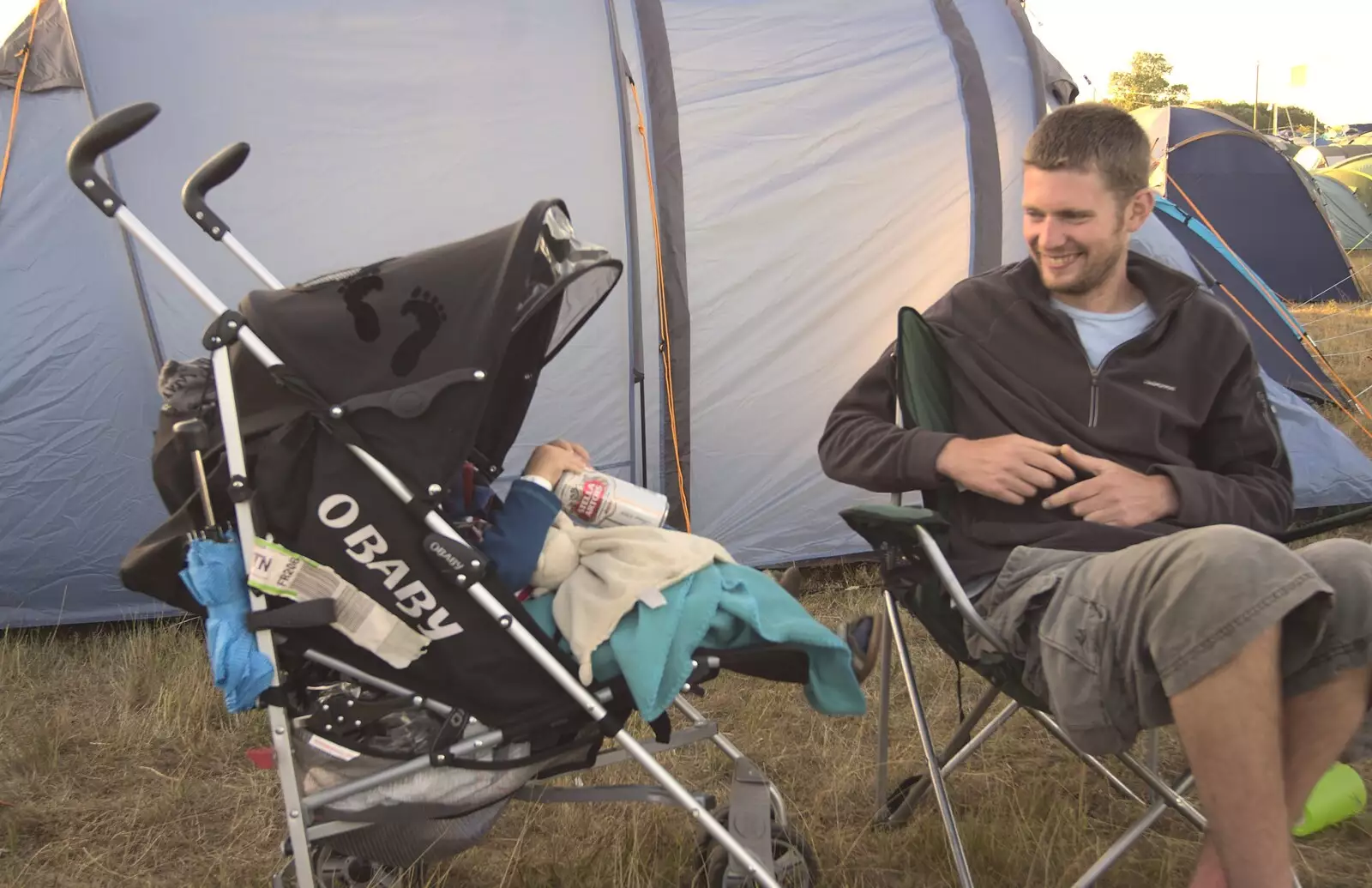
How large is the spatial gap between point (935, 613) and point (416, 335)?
1069 mm

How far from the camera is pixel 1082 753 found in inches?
73.5

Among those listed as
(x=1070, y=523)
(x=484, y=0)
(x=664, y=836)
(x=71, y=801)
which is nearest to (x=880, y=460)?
(x=1070, y=523)

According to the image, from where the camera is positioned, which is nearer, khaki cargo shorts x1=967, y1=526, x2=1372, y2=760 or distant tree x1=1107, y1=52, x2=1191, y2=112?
khaki cargo shorts x1=967, y1=526, x2=1372, y2=760

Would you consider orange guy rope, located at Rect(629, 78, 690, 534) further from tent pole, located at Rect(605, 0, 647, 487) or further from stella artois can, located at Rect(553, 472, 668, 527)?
stella artois can, located at Rect(553, 472, 668, 527)

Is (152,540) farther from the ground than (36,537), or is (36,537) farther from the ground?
(152,540)

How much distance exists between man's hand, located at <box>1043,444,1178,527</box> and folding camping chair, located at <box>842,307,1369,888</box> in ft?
0.77

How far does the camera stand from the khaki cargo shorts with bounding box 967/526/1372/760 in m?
1.57

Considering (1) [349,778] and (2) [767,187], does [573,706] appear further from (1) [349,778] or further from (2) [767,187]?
(2) [767,187]

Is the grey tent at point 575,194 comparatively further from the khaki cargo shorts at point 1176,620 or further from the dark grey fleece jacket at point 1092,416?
the khaki cargo shorts at point 1176,620

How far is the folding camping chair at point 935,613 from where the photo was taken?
1.93 meters

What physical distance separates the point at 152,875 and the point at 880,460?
172 cm

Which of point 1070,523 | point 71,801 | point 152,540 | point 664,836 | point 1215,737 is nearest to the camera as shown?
point 1215,737

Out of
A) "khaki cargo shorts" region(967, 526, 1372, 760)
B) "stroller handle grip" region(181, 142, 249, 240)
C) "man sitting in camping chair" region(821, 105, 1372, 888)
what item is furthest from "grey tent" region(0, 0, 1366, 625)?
"khaki cargo shorts" region(967, 526, 1372, 760)

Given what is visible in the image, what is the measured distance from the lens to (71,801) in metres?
2.63
